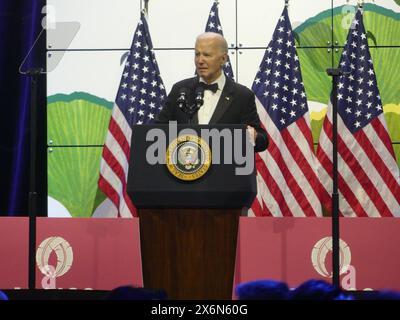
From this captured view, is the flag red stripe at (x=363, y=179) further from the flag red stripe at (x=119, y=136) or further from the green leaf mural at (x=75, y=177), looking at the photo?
the green leaf mural at (x=75, y=177)

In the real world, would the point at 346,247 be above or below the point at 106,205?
below

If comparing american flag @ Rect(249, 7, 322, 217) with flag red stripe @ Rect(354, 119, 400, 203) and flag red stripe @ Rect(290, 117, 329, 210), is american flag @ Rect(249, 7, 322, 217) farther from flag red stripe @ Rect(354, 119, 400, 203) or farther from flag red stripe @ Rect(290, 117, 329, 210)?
flag red stripe @ Rect(354, 119, 400, 203)

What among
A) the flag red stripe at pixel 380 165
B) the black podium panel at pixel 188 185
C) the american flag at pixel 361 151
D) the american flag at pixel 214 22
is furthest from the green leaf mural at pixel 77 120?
the black podium panel at pixel 188 185

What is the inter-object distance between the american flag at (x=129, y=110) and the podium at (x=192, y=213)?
2.83 m

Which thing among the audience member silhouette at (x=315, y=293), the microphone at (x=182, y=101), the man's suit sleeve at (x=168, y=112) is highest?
the man's suit sleeve at (x=168, y=112)

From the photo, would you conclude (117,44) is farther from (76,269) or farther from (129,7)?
(76,269)

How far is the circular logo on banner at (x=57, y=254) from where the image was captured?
5.49 metres

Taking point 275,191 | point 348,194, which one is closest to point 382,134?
point 348,194

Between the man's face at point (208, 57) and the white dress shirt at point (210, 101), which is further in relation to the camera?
the white dress shirt at point (210, 101)

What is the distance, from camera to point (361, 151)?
23.5 feet

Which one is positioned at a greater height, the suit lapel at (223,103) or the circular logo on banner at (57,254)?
the suit lapel at (223,103)

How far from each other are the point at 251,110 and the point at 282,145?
87.7 inches
